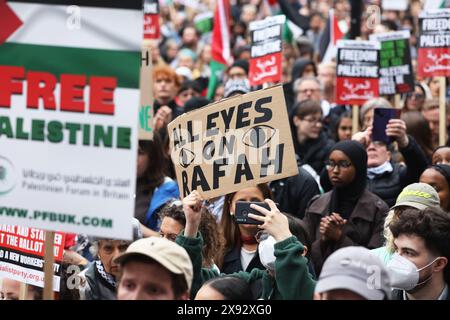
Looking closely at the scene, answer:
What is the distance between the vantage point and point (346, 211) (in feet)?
25.7

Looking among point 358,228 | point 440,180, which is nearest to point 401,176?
point 440,180

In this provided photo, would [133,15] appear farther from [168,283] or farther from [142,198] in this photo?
[142,198]

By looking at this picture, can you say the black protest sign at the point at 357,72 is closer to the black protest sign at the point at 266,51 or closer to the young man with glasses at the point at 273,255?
the black protest sign at the point at 266,51

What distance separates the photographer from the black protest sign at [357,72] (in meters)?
11.1

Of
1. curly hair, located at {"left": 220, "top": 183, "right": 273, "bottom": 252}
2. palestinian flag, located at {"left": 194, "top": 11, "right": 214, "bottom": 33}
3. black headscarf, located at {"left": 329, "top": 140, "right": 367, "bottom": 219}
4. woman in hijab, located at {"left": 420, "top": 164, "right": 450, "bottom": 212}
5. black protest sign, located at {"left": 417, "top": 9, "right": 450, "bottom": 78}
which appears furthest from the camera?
palestinian flag, located at {"left": 194, "top": 11, "right": 214, "bottom": 33}

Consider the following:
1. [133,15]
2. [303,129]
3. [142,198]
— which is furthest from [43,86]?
[303,129]

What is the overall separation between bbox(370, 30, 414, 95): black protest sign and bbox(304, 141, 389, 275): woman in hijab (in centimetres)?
349

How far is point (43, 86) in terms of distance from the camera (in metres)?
4.54

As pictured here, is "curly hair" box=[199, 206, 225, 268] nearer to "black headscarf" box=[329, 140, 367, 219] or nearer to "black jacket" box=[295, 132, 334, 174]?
"black headscarf" box=[329, 140, 367, 219]

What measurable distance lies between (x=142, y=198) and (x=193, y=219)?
8.36 ft

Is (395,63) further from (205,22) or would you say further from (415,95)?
(205,22)

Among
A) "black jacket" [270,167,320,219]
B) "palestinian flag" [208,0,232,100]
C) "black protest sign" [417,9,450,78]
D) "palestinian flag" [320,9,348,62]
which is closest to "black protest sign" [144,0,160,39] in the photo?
"palestinian flag" [208,0,232,100]

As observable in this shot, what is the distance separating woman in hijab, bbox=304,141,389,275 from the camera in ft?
24.0

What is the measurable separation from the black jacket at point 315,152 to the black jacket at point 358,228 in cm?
204
